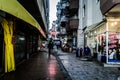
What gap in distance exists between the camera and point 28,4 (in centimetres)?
2416

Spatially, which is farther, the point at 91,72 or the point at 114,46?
the point at 114,46

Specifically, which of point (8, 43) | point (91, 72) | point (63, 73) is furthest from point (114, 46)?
point (8, 43)

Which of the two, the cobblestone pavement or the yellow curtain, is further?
the yellow curtain

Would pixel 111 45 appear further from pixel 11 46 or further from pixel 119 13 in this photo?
pixel 11 46

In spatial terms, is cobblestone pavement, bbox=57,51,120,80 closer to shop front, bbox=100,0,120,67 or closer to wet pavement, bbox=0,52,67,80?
A: wet pavement, bbox=0,52,67,80

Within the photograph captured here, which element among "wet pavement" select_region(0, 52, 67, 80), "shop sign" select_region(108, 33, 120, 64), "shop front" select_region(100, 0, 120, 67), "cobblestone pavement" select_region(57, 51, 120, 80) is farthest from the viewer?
"shop sign" select_region(108, 33, 120, 64)

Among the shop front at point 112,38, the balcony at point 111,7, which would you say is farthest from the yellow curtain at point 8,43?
the shop front at point 112,38

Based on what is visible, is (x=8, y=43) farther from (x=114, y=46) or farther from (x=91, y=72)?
(x=114, y=46)

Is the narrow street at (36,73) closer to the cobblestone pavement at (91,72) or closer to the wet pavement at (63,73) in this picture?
the wet pavement at (63,73)

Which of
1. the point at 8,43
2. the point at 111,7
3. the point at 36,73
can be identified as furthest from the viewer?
the point at 111,7

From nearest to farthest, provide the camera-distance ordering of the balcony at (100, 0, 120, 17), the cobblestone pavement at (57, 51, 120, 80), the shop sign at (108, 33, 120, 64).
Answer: the cobblestone pavement at (57, 51, 120, 80)
the balcony at (100, 0, 120, 17)
the shop sign at (108, 33, 120, 64)

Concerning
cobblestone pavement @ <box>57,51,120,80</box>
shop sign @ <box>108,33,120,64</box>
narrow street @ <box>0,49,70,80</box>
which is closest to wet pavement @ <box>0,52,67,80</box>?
narrow street @ <box>0,49,70,80</box>

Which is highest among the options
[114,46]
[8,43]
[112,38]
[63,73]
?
[112,38]

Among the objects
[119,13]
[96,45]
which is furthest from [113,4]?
[96,45]
